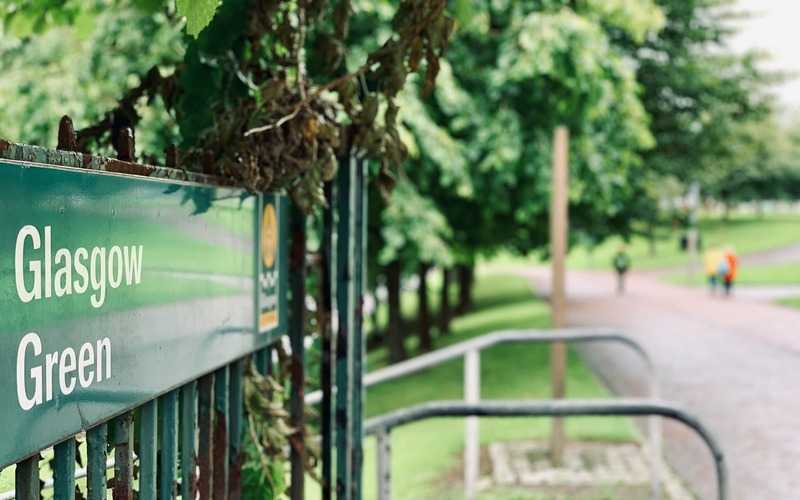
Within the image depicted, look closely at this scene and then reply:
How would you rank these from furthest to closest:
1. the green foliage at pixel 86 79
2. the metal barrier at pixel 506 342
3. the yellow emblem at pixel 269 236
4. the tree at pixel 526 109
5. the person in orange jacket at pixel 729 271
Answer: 1. the person in orange jacket at pixel 729 271
2. the tree at pixel 526 109
3. the green foliage at pixel 86 79
4. the metal barrier at pixel 506 342
5. the yellow emblem at pixel 269 236

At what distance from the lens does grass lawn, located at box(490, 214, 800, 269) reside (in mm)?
54031

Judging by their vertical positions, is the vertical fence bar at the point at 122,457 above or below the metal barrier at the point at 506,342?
above

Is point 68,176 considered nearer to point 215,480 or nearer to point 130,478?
point 130,478

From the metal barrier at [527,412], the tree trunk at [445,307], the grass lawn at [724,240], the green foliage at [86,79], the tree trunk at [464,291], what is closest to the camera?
the metal barrier at [527,412]

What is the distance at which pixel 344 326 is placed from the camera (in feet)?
10.2

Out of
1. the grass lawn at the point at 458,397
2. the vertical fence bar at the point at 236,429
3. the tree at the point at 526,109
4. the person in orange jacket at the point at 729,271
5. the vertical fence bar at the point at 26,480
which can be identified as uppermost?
the tree at the point at 526,109

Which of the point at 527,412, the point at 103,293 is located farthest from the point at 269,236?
the point at 527,412

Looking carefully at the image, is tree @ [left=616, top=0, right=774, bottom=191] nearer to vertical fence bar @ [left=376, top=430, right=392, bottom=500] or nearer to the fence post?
the fence post

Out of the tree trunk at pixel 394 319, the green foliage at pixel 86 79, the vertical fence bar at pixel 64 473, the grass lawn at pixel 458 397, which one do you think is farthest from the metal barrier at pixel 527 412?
the tree trunk at pixel 394 319

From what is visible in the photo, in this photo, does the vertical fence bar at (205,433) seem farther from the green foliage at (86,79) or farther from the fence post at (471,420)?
the green foliage at (86,79)

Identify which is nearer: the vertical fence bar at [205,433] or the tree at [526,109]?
the vertical fence bar at [205,433]

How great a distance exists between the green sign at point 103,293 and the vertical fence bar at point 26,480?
4 cm

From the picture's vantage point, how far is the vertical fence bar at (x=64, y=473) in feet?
5.61

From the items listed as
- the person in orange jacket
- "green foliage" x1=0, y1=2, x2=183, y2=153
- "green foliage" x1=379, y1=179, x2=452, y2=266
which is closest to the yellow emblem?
"green foliage" x1=0, y1=2, x2=183, y2=153
